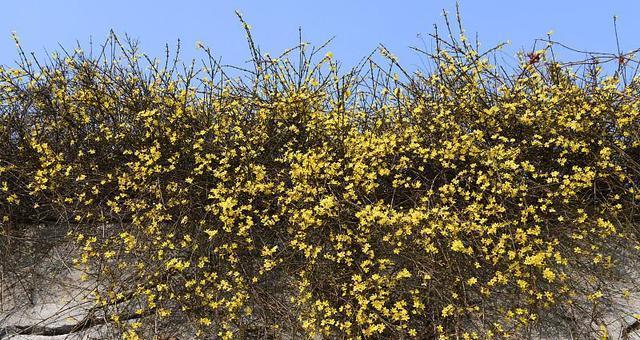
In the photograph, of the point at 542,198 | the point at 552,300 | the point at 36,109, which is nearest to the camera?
the point at 552,300

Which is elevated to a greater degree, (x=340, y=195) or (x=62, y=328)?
(x=340, y=195)

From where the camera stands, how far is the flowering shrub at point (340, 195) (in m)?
3.30

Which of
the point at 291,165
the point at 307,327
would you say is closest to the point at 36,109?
the point at 291,165

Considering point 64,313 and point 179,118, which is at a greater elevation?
point 179,118

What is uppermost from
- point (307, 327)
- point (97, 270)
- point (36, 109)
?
point (36, 109)

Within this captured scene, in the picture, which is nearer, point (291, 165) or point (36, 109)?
point (291, 165)

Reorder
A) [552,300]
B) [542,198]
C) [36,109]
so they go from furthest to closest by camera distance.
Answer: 1. [36,109]
2. [542,198]
3. [552,300]

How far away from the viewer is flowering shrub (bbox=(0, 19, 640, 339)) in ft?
10.8

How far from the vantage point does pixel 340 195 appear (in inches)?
137

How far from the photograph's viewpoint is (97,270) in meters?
3.83

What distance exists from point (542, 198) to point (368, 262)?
113 cm

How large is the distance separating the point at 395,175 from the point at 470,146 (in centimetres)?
49

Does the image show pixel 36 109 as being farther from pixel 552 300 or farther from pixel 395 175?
pixel 552 300

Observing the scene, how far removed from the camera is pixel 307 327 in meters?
3.22
